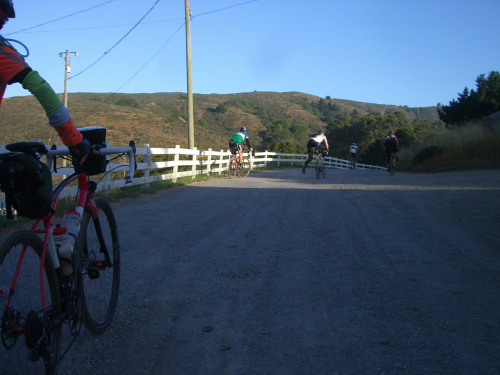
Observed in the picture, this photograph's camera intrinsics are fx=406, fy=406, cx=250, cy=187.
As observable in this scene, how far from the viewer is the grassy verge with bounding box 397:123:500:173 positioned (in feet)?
57.9

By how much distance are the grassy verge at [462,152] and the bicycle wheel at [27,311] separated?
18.1 meters

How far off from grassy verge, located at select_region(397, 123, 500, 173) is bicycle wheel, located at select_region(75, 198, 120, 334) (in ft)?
56.7

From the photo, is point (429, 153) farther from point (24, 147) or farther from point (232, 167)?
point (24, 147)

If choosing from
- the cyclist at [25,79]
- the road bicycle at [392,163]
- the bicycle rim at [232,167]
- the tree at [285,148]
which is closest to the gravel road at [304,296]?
the cyclist at [25,79]

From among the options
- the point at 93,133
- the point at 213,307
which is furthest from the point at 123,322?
the point at 93,133

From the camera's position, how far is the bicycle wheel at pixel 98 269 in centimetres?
268

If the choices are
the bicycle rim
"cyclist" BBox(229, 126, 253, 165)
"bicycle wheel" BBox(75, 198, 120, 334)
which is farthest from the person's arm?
the bicycle rim

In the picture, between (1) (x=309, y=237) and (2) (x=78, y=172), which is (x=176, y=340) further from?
(1) (x=309, y=237)

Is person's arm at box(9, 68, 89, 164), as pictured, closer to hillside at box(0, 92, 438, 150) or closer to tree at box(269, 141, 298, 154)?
hillside at box(0, 92, 438, 150)

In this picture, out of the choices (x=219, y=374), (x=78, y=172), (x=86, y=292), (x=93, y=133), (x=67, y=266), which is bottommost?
(x=219, y=374)

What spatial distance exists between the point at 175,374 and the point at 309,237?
365 cm

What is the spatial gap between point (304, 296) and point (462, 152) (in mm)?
18475

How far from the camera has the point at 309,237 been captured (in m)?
5.85

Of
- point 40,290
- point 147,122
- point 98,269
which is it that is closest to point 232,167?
point 98,269
